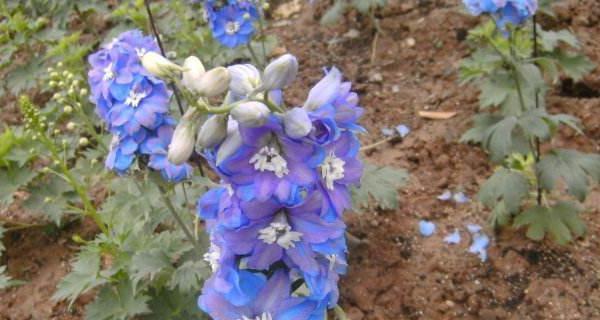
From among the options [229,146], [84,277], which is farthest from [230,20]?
[229,146]

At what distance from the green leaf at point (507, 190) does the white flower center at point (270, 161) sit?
6.44 ft

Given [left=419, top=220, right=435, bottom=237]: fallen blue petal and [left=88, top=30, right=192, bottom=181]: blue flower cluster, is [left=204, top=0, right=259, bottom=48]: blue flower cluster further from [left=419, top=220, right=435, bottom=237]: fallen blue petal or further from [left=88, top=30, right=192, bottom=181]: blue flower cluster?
[left=419, top=220, right=435, bottom=237]: fallen blue petal

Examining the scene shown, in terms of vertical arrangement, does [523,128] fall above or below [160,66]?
below

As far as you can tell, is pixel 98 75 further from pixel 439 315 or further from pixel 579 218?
pixel 579 218

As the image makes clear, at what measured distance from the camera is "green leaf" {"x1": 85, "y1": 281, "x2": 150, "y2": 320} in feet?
9.40

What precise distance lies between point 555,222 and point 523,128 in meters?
0.50

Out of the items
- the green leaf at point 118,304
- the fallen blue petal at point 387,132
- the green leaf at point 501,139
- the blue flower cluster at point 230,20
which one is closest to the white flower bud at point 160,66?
the green leaf at point 118,304

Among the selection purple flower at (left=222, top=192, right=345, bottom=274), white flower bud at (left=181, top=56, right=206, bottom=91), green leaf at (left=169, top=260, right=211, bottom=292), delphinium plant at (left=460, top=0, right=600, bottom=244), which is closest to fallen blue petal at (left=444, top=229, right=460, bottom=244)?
delphinium plant at (left=460, top=0, right=600, bottom=244)

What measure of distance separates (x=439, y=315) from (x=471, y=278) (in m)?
0.26

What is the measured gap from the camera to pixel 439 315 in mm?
3236

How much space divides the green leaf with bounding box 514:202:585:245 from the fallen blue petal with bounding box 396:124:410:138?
100cm

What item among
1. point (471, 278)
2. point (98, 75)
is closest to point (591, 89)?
point (471, 278)

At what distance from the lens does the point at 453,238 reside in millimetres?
3576

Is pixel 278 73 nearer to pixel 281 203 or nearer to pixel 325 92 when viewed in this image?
pixel 325 92
